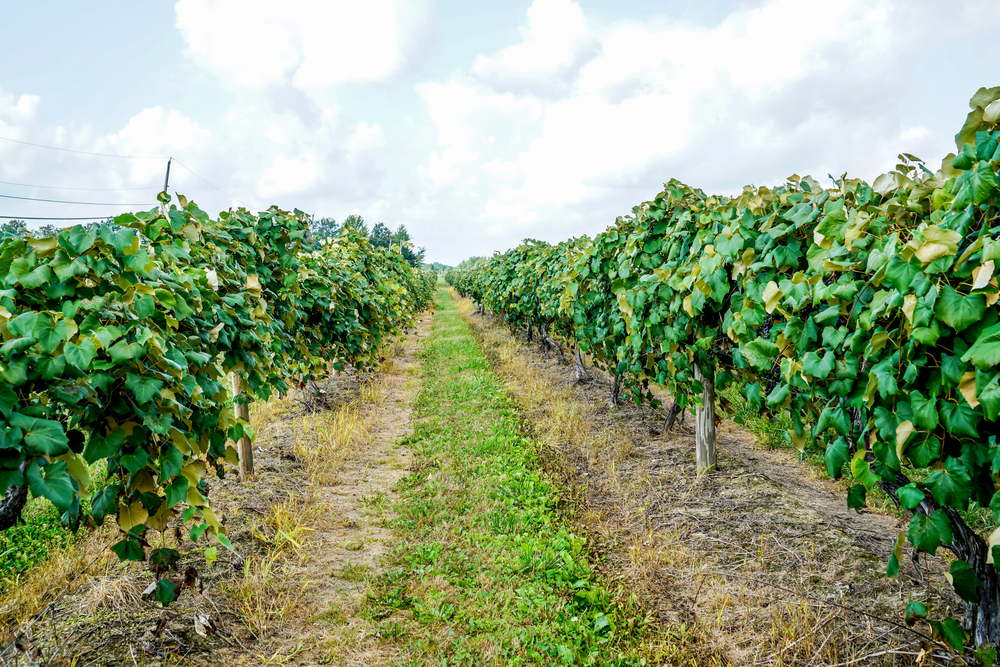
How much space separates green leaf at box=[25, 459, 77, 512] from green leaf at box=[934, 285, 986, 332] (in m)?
3.14

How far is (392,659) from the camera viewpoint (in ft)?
10.0

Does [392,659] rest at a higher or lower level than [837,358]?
lower

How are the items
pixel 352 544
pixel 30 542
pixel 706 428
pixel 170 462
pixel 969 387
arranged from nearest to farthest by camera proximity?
pixel 969 387 → pixel 170 462 → pixel 30 542 → pixel 352 544 → pixel 706 428

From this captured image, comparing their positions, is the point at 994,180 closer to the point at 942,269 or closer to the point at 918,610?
the point at 942,269

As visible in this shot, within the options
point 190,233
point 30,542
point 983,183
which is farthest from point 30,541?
point 983,183

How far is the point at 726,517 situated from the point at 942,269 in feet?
9.89

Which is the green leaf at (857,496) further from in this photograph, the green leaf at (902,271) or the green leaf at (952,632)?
the green leaf at (902,271)

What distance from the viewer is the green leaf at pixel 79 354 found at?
5.90 feet

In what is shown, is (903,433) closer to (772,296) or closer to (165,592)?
(772,296)

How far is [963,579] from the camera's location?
2262 millimetres

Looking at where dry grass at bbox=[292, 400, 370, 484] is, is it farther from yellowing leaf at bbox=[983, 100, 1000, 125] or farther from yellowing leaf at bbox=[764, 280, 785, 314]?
yellowing leaf at bbox=[983, 100, 1000, 125]

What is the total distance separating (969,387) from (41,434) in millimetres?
3213

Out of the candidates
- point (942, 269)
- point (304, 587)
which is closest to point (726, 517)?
point (942, 269)

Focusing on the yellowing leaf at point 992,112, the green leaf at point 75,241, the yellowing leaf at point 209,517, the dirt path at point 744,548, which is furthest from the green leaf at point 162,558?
the yellowing leaf at point 992,112
